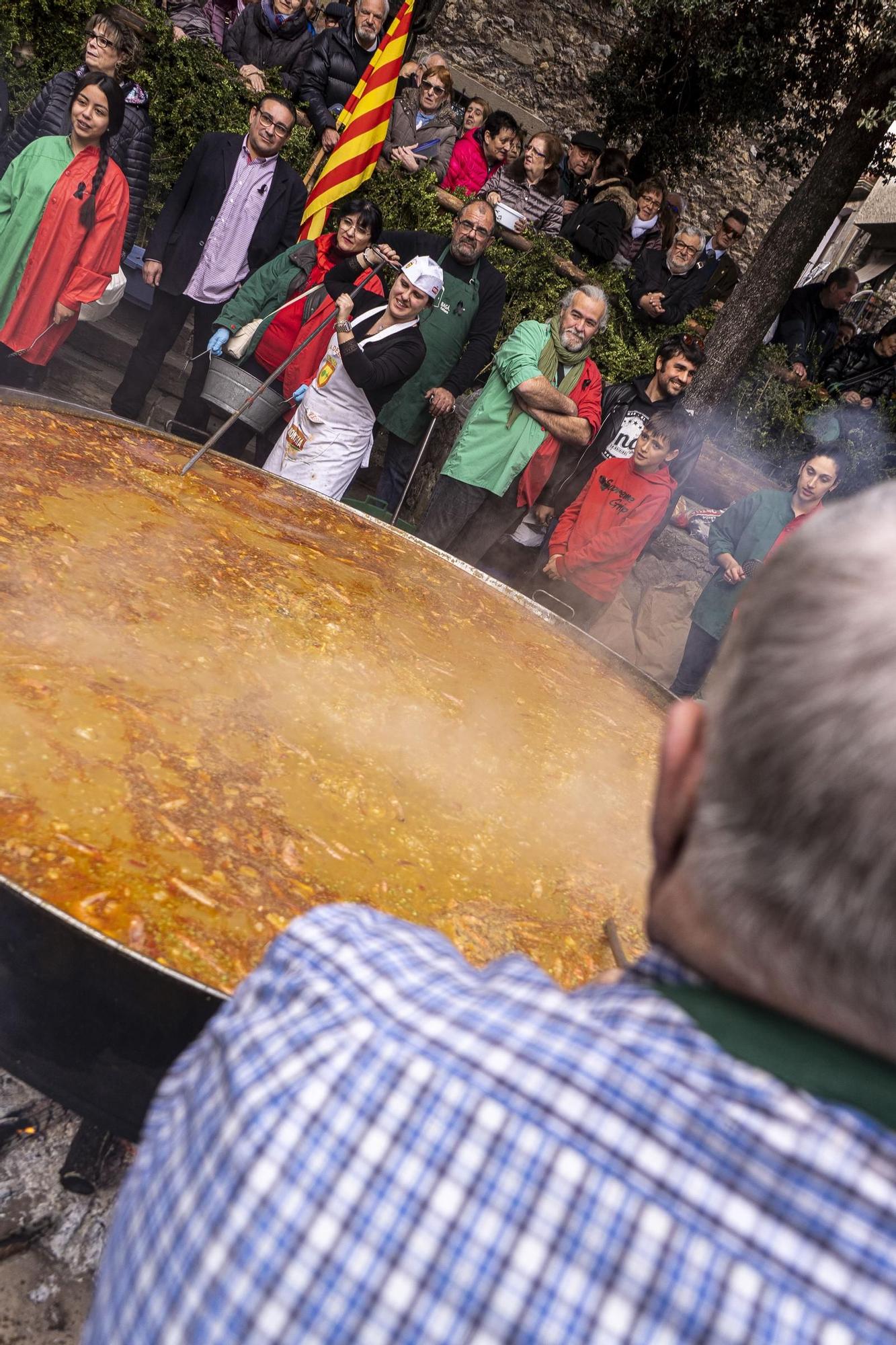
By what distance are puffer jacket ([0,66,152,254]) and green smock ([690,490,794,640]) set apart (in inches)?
163

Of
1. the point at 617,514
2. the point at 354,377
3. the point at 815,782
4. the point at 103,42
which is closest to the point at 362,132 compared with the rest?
the point at 103,42

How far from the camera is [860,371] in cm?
950

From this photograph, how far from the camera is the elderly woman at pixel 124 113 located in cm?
575

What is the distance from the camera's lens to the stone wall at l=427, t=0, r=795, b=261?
16156mm

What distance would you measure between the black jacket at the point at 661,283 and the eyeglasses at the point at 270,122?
457cm

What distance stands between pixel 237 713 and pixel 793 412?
8.09m

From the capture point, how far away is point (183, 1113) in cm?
91

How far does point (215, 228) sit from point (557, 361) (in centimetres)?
246

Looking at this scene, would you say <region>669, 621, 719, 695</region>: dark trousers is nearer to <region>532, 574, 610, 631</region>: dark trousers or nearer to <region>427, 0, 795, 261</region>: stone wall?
<region>532, 574, 610, 631</region>: dark trousers

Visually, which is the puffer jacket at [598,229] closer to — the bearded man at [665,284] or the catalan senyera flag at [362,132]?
the bearded man at [665,284]

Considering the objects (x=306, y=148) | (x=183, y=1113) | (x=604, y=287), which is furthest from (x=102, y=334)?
(x=183, y=1113)

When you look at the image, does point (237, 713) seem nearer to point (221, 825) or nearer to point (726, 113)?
point (221, 825)

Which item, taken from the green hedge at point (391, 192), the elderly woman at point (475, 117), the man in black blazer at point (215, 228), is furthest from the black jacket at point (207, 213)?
the elderly woman at point (475, 117)

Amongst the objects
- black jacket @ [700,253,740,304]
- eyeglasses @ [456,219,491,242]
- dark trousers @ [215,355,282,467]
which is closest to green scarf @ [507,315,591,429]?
eyeglasses @ [456,219,491,242]
